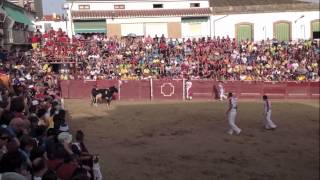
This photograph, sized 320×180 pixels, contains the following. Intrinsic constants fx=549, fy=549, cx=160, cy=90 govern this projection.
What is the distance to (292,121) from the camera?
69.3 ft

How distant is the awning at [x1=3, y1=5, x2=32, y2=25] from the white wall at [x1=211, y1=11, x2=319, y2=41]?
1340 cm

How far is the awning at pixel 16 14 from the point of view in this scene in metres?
31.1

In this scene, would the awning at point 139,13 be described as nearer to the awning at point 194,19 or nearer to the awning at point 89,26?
the awning at point 194,19

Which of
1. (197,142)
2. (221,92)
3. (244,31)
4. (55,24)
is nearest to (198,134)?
(197,142)

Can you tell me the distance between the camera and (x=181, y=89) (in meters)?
29.9

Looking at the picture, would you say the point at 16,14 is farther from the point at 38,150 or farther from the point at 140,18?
the point at 38,150

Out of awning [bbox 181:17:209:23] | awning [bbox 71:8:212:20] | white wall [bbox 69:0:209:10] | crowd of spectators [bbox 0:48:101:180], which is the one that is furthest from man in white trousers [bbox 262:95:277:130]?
white wall [bbox 69:0:209:10]

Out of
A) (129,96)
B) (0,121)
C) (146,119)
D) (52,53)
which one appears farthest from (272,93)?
(0,121)

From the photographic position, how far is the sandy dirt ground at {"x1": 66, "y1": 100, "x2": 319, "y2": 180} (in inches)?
506

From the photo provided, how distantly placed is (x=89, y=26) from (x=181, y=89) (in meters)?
12.3

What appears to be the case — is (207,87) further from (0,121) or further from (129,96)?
(0,121)

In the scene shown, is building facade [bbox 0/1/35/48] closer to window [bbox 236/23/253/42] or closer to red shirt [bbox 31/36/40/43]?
red shirt [bbox 31/36/40/43]

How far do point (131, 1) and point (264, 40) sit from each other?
33.1ft

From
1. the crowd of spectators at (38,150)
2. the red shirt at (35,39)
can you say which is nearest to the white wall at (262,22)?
the red shirt at (35,39)
